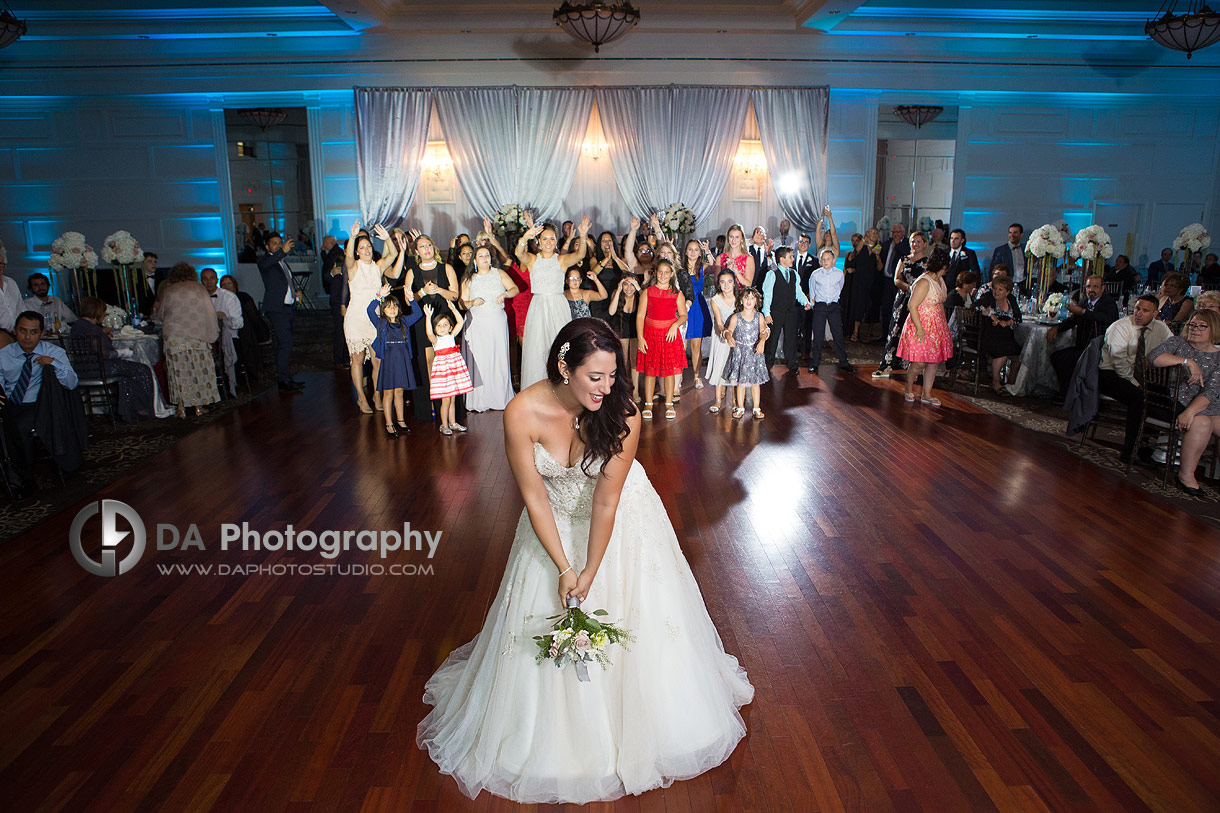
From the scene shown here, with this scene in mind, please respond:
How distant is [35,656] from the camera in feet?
11.1

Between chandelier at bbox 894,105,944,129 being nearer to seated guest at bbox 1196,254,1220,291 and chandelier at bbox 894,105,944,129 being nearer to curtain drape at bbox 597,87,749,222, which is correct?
curtain drape at bbox 597,87,749,222

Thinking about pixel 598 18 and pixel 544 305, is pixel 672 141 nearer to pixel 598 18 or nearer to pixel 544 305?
pixel 598 18

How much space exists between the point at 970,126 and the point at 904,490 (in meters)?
8.47

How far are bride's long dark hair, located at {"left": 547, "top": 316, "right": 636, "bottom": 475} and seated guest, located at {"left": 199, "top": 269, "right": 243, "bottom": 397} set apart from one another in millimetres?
6743

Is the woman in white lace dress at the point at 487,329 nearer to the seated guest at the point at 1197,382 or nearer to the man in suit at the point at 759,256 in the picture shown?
the man in suit at the point at 759,256

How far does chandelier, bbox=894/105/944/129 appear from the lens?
14.7 meters

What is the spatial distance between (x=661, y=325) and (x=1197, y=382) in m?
3.80

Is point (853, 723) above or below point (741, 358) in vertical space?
below

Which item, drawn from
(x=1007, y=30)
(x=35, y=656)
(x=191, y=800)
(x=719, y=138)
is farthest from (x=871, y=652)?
(x=1007, y=30)

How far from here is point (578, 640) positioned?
234 centimetres

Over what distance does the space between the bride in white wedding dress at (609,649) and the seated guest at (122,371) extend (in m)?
5.81

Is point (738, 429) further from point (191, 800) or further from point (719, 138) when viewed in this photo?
point (719, 138)

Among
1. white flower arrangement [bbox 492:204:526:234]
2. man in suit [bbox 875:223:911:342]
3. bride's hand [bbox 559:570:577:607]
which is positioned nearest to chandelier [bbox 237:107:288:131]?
white flower arrangement [bbox 492:204:526:234]

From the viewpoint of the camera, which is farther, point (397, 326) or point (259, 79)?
point (259, 79)
